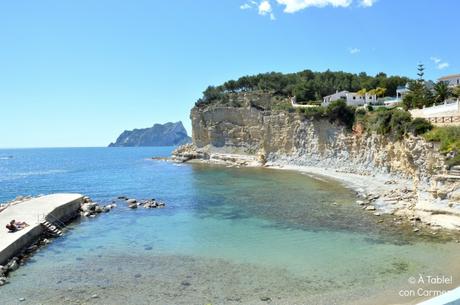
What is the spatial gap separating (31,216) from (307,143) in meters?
39.4

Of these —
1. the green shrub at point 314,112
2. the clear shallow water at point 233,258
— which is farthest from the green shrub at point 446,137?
the green shrub at point 314,112

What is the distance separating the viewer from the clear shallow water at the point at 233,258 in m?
13.4

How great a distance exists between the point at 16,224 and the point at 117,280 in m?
9.26

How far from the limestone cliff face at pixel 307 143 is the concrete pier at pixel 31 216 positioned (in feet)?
87.2

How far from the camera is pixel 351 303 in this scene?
484 inches

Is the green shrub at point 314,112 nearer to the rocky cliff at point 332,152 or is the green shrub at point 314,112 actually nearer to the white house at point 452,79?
the rocky cliff at point 332,152

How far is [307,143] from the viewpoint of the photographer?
5403 cm

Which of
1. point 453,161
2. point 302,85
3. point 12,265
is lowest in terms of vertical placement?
point 12,265

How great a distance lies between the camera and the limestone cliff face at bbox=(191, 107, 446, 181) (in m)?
32.1

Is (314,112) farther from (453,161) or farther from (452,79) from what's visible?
(453,161)

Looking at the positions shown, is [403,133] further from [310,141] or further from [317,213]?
[310,141]

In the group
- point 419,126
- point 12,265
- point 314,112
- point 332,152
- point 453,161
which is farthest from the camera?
point 314,112

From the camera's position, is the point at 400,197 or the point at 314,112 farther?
the point at 314,112

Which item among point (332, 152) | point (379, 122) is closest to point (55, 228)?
point (379, 122)
